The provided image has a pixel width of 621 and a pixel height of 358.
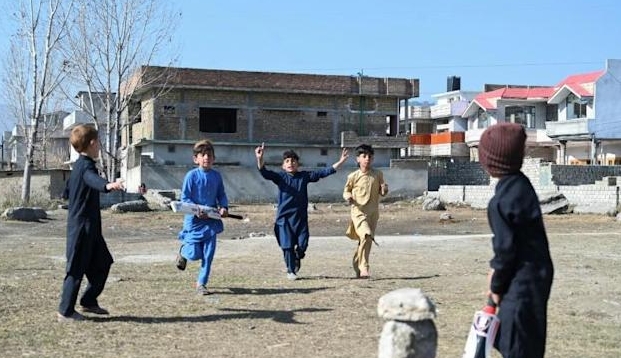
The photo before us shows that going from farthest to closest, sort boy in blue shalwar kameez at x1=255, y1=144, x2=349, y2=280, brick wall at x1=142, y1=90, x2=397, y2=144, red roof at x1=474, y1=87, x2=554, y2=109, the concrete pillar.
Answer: red roof at x1=474, y1=87, x2=554, y2=109 → brick wall at x1=142, y1=90, x2=397, y2=144 → boy in blue shalwar kameez at x1=255, y1=144, x2=349, y2=280 → the concrete pillar

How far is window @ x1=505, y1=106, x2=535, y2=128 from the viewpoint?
60375 mm

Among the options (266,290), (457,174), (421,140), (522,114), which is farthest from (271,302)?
(421,140)

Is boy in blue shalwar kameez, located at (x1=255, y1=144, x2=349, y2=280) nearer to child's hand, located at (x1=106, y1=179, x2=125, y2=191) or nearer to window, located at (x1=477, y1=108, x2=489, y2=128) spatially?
child's hand, located at (x1=106, y1=179, x2=125, y2=191)

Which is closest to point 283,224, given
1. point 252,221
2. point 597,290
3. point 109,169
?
point 597,290

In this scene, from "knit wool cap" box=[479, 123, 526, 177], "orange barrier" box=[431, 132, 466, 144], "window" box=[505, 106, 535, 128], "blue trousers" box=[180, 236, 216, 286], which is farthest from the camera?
"orange barrier" box=[431, 132, 466, 144]

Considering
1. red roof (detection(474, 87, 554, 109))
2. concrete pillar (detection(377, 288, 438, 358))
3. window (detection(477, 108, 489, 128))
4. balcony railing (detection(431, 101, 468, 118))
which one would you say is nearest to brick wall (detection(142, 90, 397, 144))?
red roof (detection(474, 87, 554, 109))

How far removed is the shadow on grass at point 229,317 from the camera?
7.39 metres

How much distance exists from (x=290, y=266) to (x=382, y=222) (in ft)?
55.0

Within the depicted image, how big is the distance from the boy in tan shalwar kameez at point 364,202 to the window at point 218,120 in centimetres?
3374

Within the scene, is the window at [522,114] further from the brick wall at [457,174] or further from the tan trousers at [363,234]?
the tan trousers at [363,234]

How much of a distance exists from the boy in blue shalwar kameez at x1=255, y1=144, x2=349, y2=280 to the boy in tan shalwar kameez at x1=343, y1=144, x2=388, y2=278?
0.36m

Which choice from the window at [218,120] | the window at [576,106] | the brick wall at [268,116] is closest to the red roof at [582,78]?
the window at [576,106]

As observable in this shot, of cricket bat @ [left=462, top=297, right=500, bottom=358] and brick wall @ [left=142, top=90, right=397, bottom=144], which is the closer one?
cricket bat @ [left=462, top=297, right=500, bottom=358]

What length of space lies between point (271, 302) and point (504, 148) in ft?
15.1
